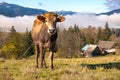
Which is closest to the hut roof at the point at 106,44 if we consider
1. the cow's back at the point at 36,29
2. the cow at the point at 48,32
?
the cow's back at the point at 36,29

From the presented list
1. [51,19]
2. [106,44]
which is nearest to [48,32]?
[51,19]

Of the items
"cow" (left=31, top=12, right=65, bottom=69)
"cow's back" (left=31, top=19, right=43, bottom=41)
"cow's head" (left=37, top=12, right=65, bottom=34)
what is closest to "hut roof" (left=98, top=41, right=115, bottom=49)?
"cow's back" (left=31, top=19, right=43, bottom=41)

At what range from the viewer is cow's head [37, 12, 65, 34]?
644 inches

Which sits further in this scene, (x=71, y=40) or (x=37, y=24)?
(x=71, y=40)

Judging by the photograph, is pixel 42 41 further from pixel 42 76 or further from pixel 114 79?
pixel 114 79

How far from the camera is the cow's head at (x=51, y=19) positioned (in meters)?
16.4

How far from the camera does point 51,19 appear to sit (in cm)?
1677

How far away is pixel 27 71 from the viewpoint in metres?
15.1

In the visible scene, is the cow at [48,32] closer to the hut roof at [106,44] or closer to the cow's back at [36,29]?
the cow's back at [36,29]

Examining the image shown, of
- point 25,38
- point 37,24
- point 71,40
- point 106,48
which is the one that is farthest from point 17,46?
point 37,24

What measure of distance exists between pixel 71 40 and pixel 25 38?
1592 centimetres

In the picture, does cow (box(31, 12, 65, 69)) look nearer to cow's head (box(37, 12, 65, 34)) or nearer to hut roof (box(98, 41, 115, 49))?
cow's head (box(37, 12, 65, 34))

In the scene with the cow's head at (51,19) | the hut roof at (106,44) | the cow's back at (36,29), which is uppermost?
the cow's head at (51,19)

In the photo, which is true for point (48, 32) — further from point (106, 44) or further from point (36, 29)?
point (106, 44)
